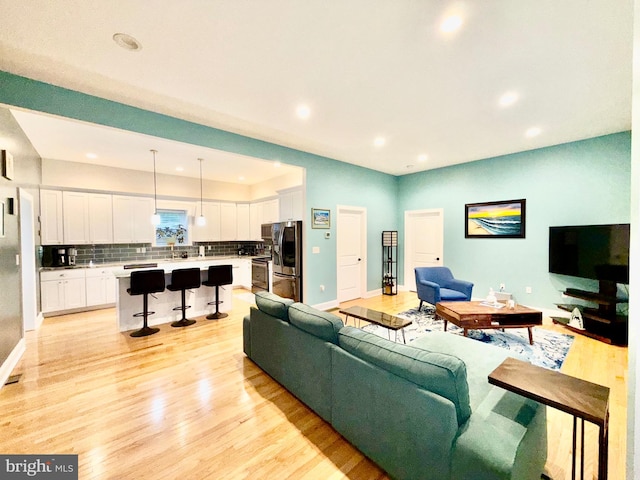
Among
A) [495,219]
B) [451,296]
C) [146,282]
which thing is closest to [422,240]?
[495,219]

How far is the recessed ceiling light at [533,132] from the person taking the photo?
3.76 m

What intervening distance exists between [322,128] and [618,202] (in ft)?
15.1

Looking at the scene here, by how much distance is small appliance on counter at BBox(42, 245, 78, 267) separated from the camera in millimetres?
5028

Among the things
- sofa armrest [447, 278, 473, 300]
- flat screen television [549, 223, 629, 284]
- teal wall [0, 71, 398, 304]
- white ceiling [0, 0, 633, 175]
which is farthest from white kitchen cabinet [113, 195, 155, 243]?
flat screen television [549, 223, 629, 284]

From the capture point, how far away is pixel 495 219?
5129mm

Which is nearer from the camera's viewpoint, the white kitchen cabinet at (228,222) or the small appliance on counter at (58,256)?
the small appliance on counter at (58,256)

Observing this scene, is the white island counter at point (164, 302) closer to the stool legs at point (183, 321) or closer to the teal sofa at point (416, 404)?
the stool legs at point (183, 321)

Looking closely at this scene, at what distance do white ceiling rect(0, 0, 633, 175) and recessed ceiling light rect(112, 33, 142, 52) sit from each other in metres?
0.04

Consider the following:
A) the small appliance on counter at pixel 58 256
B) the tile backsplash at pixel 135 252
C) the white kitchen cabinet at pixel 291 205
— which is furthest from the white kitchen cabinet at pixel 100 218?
the white kitchen cabinet at pixel 291 205

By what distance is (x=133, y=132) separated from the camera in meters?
3.10

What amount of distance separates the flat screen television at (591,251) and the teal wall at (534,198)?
307 mm

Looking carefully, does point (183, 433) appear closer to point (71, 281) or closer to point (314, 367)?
point (314, 367)

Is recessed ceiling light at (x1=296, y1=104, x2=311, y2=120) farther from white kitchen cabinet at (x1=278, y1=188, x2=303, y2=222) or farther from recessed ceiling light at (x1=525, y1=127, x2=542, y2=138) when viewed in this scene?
recessed ceiling light at (x1=525, y1=127, x2=542, y2=138)

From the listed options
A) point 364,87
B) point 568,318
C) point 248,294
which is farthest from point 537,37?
point 248,294
